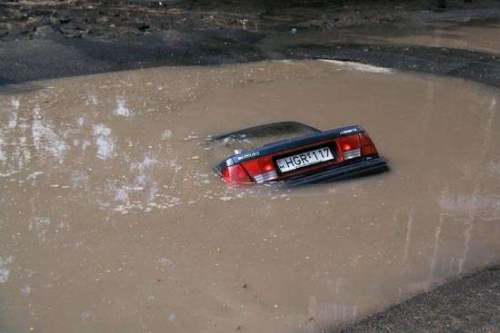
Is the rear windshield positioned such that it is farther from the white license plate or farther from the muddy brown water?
the white license plate

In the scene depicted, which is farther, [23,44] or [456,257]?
[23,44]

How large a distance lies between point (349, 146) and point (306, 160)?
1.34 ft

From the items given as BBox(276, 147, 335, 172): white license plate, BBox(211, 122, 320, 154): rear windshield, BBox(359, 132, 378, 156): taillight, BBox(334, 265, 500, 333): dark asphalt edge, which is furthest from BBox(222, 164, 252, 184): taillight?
BBox(334, 265, 500, 333): dark asphalt edge

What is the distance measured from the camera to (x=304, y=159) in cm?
566

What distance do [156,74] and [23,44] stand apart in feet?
9.49

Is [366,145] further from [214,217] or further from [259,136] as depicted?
[214,217]

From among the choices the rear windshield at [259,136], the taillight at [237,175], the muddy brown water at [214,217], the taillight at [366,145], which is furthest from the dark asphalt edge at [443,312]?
the rear windshield at [259,136]

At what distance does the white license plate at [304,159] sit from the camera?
5.61 metres

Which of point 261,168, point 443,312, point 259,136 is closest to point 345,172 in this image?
point 261,168

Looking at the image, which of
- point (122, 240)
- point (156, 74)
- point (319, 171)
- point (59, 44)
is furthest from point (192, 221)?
point (59, 44)

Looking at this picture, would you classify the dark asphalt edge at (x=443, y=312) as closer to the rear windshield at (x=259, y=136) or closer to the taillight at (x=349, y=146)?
the taillight at (x=349, y=146)

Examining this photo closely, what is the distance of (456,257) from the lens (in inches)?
185

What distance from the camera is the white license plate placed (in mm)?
5613

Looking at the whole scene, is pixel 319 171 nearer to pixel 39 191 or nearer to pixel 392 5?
pixel 39 191
